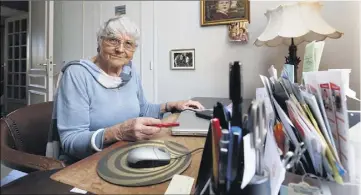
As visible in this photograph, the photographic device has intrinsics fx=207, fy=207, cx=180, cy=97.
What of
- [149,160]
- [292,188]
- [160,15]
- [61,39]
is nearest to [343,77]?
[292,188]

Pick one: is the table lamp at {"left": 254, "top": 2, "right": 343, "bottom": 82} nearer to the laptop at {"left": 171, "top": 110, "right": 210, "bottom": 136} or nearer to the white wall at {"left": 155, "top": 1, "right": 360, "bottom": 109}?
the white wall at {"left": 155, "top": 1, "right": 360, "bottom": 109}

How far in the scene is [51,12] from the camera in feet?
1.36

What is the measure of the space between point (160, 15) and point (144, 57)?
32 centimetres

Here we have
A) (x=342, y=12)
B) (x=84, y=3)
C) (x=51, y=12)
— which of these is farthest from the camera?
(x=342, y=12)

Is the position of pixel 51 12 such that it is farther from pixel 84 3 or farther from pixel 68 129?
pixel 68 129

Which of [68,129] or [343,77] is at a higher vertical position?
[343,77]

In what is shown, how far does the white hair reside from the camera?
1.90ft

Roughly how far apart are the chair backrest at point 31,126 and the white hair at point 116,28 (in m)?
0.24

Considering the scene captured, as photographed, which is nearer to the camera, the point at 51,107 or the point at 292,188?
the point at 292,188

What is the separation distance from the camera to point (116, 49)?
61 centimetres

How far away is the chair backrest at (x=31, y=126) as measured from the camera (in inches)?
13.8

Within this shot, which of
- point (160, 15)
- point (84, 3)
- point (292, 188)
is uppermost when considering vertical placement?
point (160, 15)

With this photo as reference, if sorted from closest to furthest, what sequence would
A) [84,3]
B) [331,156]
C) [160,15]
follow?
[331,156] → [84,3] → [160,15]

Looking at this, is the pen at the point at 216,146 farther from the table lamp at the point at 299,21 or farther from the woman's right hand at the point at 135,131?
the table lamp at the point at 299,21
